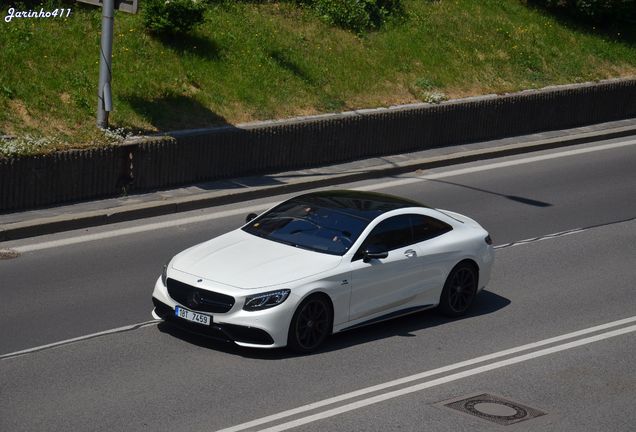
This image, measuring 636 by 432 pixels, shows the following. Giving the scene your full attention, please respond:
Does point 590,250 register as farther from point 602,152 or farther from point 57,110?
point 57,110

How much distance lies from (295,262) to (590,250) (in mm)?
6469

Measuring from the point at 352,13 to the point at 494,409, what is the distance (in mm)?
17019

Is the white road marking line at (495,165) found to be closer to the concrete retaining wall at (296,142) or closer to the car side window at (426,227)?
the concrete retaining wall at (296,142)

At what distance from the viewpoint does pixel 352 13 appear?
25781mm

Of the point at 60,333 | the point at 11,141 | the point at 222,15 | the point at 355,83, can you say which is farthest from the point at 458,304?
the point at 222,15

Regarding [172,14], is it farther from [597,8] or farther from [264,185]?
[597,8]

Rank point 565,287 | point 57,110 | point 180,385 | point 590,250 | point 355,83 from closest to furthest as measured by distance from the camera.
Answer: point 180,385 → point 565,287 → point 590,250 → point 57,110 → point 355,83

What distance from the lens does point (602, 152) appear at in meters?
23.6

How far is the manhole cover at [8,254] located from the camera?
14.5m

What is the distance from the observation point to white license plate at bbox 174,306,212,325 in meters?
11.0

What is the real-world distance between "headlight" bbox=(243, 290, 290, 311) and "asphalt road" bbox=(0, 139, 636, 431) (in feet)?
1.89

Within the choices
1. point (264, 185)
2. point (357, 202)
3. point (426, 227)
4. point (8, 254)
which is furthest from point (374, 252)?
point (264, 185)

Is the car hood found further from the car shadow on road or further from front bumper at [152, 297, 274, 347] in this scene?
the car shadow on road

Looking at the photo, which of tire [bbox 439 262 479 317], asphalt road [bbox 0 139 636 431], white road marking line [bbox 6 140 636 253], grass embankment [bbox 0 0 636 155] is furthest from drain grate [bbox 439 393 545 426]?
grass embankment [bbox 0 0 636 155]
